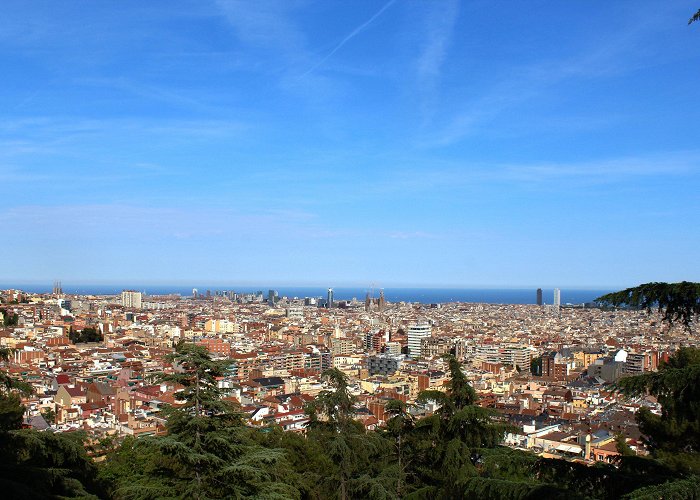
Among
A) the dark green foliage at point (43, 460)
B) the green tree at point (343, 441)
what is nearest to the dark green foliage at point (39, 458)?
the dark green foliage at point (43, 460)

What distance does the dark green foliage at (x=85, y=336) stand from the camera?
68438 mm

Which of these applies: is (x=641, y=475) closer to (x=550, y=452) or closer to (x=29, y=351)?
(x=550, y=452)

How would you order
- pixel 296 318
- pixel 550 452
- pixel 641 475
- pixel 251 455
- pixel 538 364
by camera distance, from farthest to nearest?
pixel 296 318
pixel 538 364
pixel 550 452
pixel 251 455
pixel 641 475

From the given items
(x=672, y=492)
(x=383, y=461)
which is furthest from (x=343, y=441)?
(x=672, y=492)

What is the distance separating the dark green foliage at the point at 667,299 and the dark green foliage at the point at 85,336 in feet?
236

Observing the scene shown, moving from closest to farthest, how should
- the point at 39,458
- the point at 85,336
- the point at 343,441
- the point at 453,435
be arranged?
the point at 39,458
the point at 453,435
the point at 343,441
the point at 85,336

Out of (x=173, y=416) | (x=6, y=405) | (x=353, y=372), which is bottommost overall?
(x=353, y=372)

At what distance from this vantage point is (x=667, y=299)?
309cm

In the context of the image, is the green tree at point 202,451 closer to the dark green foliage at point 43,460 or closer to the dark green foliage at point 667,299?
the dark green foliage at point 43,460

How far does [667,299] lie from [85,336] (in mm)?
73285

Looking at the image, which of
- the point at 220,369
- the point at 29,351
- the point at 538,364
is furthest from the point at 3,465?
→ the point at 538,364

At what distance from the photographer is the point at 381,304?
160m

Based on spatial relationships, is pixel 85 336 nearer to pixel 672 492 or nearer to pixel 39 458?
pixel 39 458

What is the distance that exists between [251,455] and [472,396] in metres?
3.39
